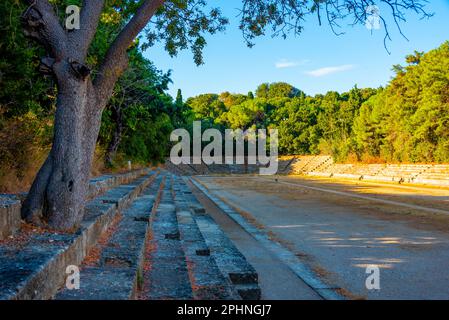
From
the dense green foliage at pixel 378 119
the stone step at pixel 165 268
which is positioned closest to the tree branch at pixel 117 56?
the stone step at pixel 165 268

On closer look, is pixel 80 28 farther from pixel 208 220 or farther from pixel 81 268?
pixel 208 220

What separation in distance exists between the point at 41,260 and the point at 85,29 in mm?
2849

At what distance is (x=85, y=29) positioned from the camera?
15.2 ft

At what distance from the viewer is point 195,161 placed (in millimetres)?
62375

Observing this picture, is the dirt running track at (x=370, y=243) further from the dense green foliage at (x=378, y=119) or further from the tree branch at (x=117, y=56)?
the dense green foliage at (x=378, y=119)

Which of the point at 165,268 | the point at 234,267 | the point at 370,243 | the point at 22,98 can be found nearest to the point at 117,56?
the point at 165,268

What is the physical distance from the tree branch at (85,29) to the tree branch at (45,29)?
0.13m

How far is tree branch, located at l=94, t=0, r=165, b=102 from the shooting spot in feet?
15.9

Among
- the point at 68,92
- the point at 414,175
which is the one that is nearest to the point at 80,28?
the point at 68,92

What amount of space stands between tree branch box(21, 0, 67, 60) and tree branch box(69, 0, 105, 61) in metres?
0.13

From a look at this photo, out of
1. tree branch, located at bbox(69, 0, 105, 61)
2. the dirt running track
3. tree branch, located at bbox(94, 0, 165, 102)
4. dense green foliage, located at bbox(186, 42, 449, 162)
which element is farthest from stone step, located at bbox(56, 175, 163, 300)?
dense green foliage, located at bbox(186, 42, 449, 162)

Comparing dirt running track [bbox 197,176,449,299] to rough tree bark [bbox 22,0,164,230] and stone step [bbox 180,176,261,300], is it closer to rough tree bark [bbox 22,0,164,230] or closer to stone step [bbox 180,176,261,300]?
stone step [bbox 180,176,261,300]

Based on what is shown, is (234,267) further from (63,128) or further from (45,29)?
(45,29)

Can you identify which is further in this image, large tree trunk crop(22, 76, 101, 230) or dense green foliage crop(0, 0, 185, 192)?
dense green foliage crop(0, 0, 185, 192)
